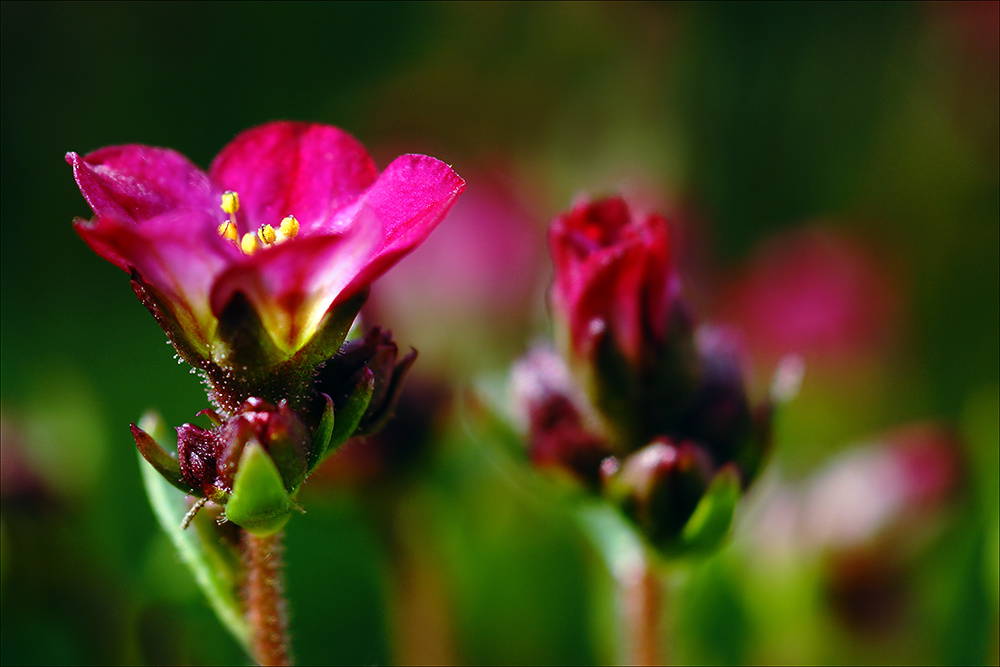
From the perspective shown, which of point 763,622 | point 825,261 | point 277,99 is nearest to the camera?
point 763,622

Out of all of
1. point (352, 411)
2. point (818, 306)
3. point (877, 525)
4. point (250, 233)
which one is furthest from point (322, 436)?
point (818, 306)

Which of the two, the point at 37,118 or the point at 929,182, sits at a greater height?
the point at 37,118

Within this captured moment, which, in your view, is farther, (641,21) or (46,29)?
(46,29)

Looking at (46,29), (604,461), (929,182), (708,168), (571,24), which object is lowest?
(929,182)

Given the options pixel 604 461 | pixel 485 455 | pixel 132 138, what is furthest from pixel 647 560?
pixel 132 138

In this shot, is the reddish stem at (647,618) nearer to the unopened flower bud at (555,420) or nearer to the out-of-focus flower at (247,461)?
the unopened flower bud at (555,420)

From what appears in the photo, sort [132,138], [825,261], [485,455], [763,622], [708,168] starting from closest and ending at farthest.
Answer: [763,622], [485,455], [825,261], [708,168], [132,138]

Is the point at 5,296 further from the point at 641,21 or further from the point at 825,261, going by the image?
the point at 825,261
